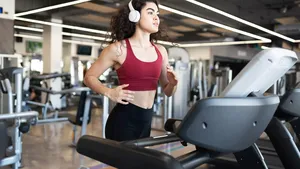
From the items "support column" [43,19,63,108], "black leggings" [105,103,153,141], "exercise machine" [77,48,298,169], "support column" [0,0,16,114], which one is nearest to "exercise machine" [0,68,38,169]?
"black leggings" [105,103,153,141]

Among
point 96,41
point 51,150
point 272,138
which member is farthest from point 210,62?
point 272,138

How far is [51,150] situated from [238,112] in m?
3.68

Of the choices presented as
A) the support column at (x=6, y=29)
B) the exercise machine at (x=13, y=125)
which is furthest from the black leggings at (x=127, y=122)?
the support column at (x=6, y=29)

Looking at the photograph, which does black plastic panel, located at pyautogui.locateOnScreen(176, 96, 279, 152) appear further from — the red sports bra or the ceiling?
the ceiling

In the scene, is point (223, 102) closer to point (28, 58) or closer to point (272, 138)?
point (272, 138)

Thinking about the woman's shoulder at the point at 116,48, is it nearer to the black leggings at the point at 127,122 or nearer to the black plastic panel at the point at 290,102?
the black leggings at the point at 127,122

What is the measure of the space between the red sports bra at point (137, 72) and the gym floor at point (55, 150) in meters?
1.99

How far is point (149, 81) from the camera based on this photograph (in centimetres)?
146

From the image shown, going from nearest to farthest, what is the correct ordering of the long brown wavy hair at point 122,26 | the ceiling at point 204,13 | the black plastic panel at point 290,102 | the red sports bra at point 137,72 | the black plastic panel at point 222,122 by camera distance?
the black plastic panel at point 222,122 → the red sports bra at point 137,72 → the long brown wavy hair at point 122,26 → the black plastic panel at point 290,102 → the ceiling at point 204,13

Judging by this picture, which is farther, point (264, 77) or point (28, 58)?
point (28, 58)

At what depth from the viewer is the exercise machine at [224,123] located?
93 cm

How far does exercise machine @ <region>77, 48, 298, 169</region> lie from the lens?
0.93 m

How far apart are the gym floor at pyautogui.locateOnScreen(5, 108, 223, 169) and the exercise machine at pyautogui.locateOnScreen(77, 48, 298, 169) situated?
2.22m

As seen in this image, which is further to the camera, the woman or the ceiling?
the ceiling
